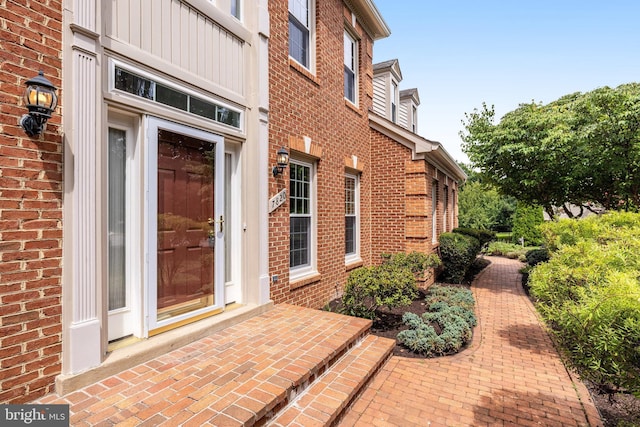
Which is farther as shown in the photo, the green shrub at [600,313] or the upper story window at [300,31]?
the upper story window at [300,31]

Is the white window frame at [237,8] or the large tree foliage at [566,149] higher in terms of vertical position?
the white window frame at [237,8]

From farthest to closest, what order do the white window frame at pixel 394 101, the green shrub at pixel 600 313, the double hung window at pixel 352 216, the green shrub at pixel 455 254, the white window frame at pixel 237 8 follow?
1. the white window frame at pixel 394 101
2. the green shrub at pixel 455 254
3. the double hung window at pixel 352 216
4. the white window frame at pixel 237 8
5. the green shrub at pixel 600 313

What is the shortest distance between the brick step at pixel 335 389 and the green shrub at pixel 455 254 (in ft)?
17.2

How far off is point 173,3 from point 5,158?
2.38 metres

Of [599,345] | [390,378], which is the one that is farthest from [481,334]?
[599,345]

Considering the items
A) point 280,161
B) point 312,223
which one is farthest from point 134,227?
point 312,223

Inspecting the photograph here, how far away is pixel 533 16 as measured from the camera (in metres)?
7.21

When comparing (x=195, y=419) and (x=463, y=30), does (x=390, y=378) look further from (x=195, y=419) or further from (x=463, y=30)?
(x=463, y=30)

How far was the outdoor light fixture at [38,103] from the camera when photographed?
2.26 metres

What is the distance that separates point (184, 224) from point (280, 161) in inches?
70.7

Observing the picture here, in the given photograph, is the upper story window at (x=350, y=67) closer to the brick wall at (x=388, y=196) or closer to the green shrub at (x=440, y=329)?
the brick wall at (x=388, y=196)

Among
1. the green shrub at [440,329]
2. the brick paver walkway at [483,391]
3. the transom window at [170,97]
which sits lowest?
the brick paver walkway at [483,391]

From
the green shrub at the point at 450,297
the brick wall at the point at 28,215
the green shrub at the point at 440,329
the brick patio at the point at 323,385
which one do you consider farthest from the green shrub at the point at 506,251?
the brick wall at the point at 28,215

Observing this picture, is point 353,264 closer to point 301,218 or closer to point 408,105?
point 301,218
